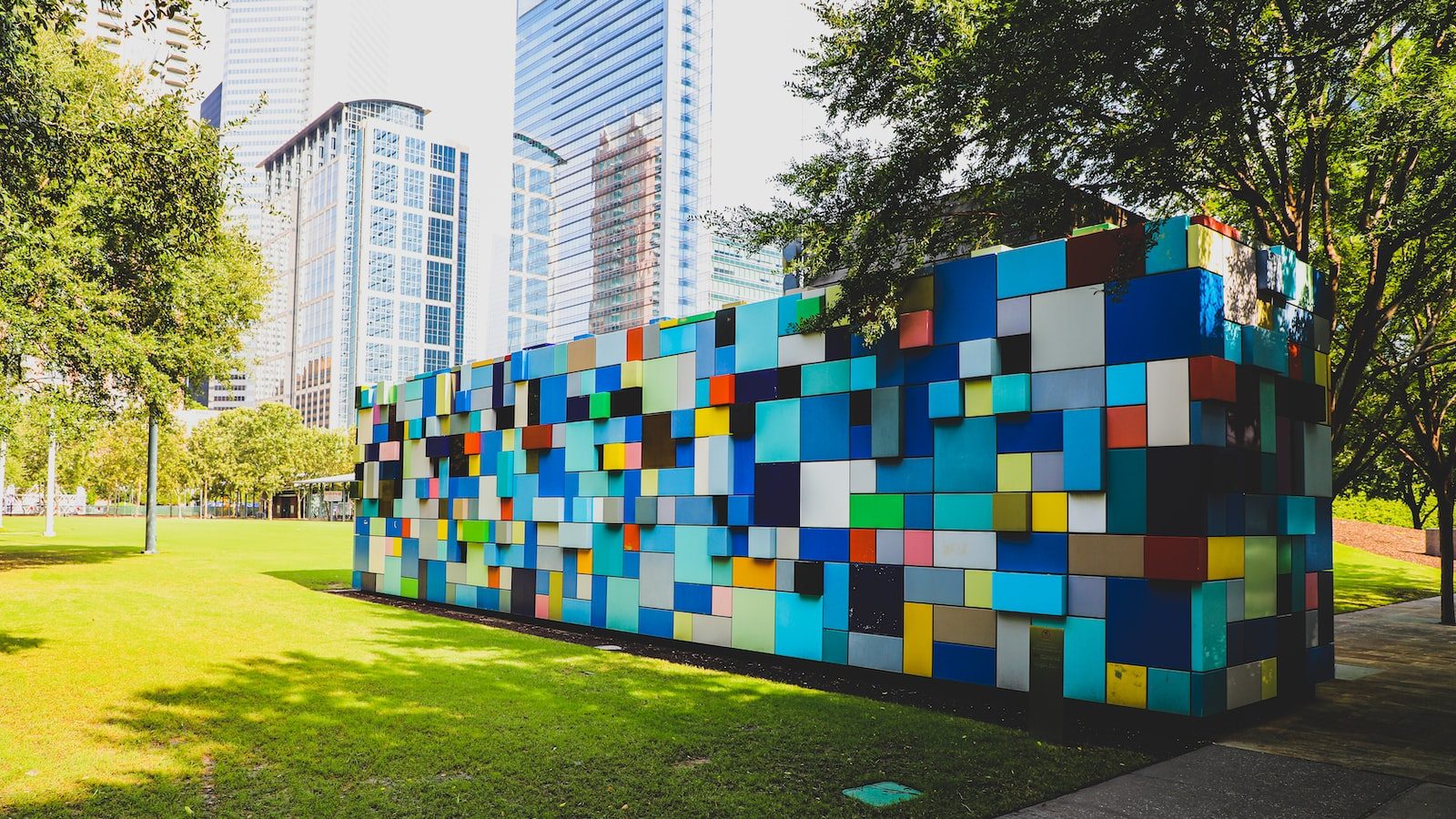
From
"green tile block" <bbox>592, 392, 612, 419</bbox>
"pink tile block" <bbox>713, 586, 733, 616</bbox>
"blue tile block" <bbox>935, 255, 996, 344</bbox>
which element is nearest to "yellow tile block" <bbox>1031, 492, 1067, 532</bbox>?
"blue tile block" <bbox>935, 255, 996, 344</bbox>

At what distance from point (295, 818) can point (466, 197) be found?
17948cm

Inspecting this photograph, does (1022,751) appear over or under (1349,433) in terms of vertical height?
under

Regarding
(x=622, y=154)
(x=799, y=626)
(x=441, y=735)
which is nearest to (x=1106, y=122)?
(x=799, y=626)

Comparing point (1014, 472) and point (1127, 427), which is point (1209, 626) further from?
point (1014, 472)

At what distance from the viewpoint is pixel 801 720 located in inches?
320

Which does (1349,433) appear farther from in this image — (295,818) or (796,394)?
(295,818)

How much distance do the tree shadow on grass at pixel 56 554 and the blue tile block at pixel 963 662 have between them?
24675 millimetres

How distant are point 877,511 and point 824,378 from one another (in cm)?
183

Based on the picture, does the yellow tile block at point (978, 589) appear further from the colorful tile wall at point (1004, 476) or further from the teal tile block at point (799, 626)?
the teal tile block at point (799, 626)

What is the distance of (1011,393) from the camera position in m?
9.07

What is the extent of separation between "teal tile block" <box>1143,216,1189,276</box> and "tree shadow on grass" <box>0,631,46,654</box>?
557 inches

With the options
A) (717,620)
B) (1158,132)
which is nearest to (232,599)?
(717,620)

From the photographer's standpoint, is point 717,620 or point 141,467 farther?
point 141,467

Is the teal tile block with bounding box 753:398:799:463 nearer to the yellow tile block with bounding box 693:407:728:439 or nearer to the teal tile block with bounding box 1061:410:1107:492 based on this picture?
the yellow tile block with bounding box 693:407:728:439
